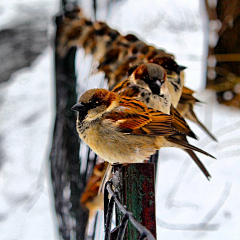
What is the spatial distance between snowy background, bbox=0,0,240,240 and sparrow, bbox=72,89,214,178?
1338mm

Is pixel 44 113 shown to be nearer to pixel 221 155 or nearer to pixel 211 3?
pixel 221 155

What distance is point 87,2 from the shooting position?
9.39ft

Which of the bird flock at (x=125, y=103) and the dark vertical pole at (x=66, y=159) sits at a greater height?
the bird flock at (x=125, y=103)

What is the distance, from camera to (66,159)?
2676mm

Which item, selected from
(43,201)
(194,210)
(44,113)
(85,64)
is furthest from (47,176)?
(194,210)

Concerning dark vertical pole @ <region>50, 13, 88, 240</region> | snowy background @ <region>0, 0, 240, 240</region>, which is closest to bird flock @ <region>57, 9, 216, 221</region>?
dark vertical pole @ <region>50, 13, 88, 240</region>

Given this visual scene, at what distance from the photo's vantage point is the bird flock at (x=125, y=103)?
150cm

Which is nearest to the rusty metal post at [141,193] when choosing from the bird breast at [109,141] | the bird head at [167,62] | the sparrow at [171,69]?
the bird breast at [109,141]

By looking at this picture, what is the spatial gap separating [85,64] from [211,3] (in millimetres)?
1788

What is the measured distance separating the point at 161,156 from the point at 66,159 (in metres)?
1.15

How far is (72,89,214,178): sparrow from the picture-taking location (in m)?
1.48

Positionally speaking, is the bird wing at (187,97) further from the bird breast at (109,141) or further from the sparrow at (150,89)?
the bird breast at (109,141)

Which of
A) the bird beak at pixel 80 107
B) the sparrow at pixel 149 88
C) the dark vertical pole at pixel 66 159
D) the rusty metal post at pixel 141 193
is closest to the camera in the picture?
the rusty metal post at pixel 141 193

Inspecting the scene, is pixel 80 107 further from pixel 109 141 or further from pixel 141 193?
pixel 141 193
